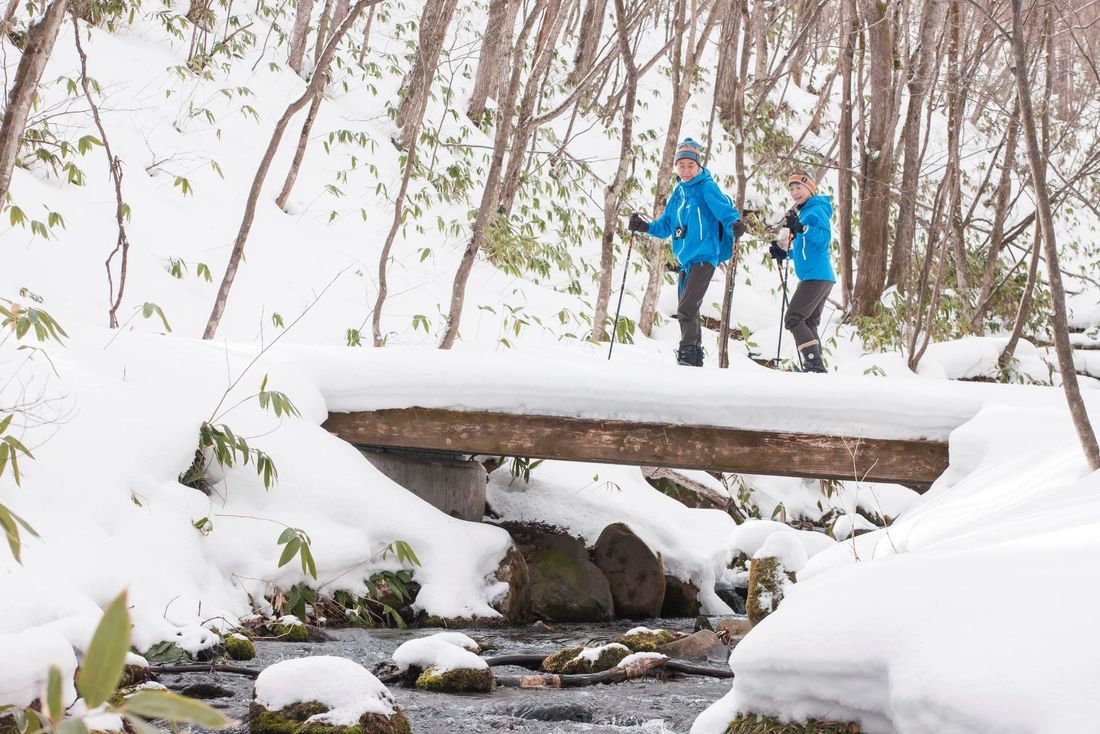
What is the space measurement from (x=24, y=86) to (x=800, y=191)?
470 centimetres

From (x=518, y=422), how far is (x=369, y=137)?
8054 mm

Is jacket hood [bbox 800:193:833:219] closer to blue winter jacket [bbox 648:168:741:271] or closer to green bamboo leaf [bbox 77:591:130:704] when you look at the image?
blue winter jacket [bbox 648:168:741:271]

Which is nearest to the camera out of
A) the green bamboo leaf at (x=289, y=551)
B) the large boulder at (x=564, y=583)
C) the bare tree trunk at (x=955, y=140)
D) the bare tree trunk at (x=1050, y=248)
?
the bare tree trunk at (x=1050, y=248)

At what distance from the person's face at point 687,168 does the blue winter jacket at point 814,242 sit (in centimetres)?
79

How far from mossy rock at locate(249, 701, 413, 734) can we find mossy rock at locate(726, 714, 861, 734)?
108cm

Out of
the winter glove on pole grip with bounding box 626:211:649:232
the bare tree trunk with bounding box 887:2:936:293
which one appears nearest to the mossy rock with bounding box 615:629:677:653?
the winter glove on pole grip with bounding box 626:211:649:232

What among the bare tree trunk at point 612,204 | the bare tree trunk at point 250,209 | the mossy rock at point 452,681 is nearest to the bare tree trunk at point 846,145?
the bare tree trunk at point 612,204

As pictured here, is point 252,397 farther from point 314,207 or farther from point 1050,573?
point 314,207

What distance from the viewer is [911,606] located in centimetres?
196

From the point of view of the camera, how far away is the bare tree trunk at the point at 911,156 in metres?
10.2

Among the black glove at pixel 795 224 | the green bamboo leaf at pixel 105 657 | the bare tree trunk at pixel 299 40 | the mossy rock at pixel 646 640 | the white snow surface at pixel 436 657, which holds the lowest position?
the mossy rock at pixel 646 640

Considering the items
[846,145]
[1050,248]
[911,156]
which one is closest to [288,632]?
[1050,248]

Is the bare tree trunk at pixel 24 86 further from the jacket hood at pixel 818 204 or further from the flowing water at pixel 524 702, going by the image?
the jacket hood at pixel 818 204

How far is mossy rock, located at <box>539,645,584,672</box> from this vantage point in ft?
12.9
